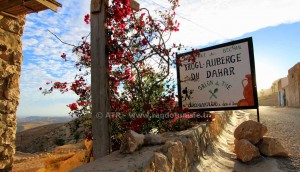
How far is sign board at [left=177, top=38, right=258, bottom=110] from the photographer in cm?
612

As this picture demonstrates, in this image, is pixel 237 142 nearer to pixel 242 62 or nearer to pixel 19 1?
pixel 242 62

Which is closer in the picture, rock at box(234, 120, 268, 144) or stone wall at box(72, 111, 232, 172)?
stone wall at box(72, 111, 232, 172)

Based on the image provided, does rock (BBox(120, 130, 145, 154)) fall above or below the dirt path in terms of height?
above

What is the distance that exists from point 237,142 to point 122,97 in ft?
9.60

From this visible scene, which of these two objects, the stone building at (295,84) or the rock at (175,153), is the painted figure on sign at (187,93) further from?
the stone building at (295,84)

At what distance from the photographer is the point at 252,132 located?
19.3ft

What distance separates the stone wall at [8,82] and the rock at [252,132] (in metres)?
4.76

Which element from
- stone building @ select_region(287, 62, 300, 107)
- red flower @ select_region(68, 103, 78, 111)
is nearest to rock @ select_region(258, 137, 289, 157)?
red flower @ select_region(68, 103, 78, 111)

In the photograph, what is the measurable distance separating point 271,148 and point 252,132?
534mm

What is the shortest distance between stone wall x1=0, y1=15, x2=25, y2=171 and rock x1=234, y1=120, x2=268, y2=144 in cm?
476

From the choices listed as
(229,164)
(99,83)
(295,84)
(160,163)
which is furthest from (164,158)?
(295,84)

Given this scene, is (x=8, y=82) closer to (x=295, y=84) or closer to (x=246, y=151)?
(x=246, y=151)

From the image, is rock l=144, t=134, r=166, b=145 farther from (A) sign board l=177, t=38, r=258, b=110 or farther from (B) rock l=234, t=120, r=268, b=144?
(B) rock l=234, t=120, r=268, b=144

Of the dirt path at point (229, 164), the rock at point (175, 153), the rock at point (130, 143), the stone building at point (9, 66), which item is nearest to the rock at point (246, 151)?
the dirt path at point (229, 164)
